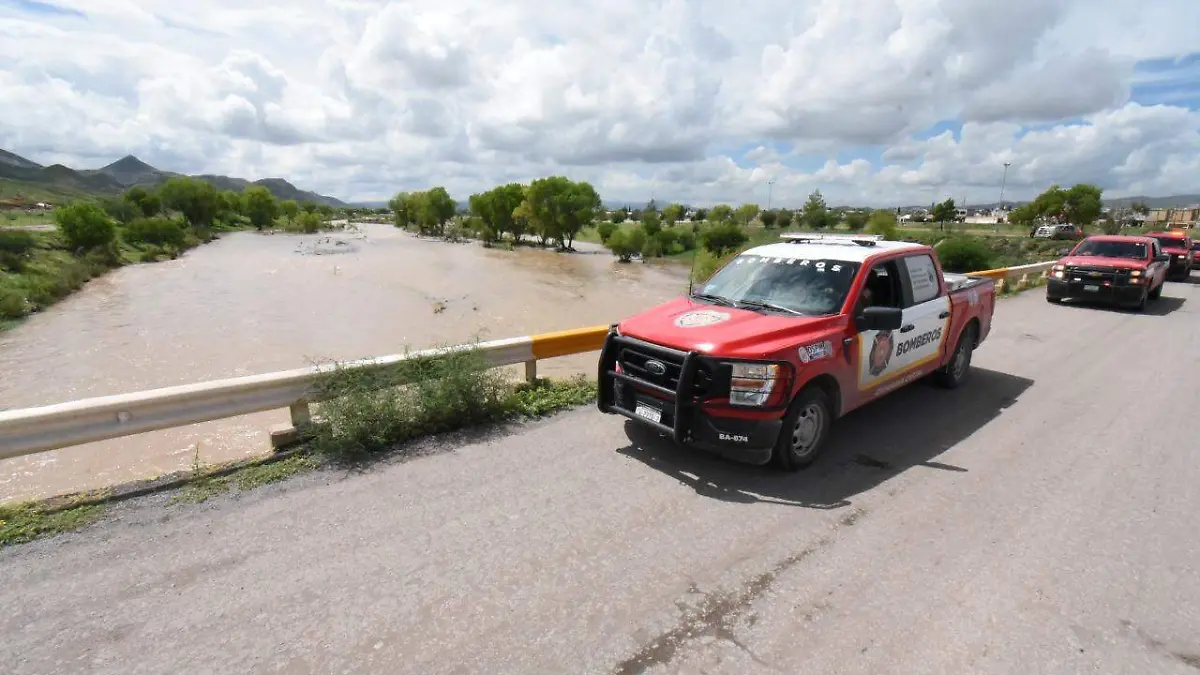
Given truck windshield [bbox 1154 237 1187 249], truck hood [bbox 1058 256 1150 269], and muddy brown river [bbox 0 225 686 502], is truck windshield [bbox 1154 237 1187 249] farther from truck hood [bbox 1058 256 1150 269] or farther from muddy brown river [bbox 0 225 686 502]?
muddy brown river [bbox 0 225 686 502]

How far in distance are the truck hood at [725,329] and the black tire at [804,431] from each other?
0.50m

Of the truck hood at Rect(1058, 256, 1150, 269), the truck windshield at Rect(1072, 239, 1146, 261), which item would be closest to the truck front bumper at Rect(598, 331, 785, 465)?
the truck hood at Rect(1058, 256, 1150, 269)

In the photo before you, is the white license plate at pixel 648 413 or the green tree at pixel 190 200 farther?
the green tree at pixel 190 200

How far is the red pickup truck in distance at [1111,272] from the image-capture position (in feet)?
43.0

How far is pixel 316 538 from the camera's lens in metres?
3.70

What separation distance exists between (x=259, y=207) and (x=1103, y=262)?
126m

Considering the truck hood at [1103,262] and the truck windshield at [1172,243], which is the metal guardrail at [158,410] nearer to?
the truck hood at [1103,262]

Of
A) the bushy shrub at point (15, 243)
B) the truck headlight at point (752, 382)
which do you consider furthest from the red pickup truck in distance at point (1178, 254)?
the bushy shrub at point (15, 243)

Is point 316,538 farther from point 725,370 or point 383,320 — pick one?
point 383,320

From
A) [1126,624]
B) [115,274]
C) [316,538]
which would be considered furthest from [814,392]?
[115,274]

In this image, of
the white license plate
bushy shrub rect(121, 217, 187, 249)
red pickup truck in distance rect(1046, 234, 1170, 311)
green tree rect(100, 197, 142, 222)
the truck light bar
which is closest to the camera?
the white license plate

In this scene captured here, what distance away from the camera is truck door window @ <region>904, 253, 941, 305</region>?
20.1 ft

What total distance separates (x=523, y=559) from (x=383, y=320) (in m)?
21.1

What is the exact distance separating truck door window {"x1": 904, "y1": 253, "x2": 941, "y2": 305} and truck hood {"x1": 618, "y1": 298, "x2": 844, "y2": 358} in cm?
171
